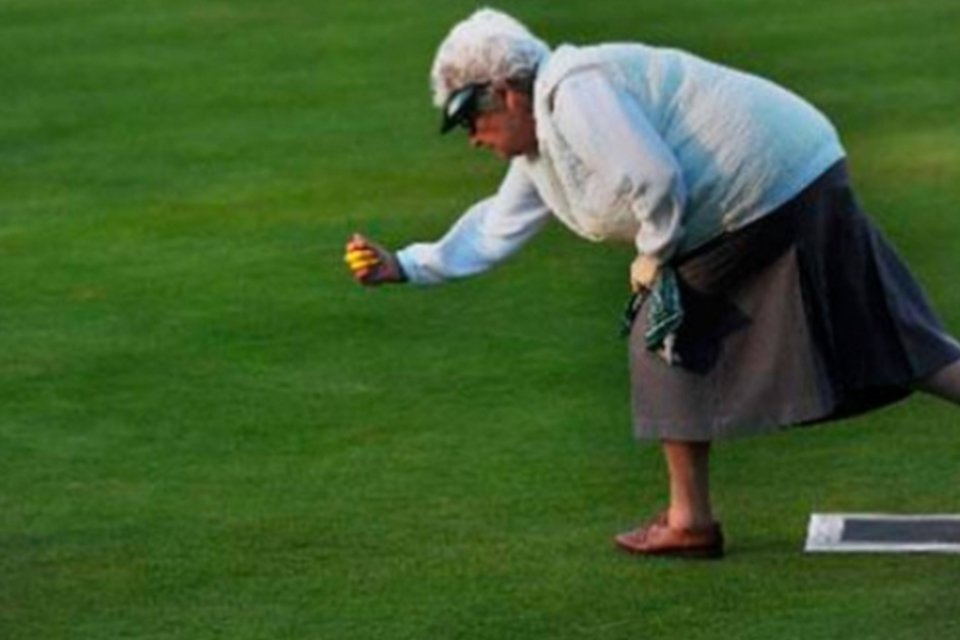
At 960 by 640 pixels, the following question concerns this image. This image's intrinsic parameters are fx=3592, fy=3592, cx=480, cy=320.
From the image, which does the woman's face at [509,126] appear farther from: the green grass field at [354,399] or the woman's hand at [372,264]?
the green grass field at [354,399]

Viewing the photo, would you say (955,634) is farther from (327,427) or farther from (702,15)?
(702,15)

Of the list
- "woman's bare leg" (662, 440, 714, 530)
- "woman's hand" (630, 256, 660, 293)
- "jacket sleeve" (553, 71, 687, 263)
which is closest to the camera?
"jacket sleeve" (553, 71, 687, 263)

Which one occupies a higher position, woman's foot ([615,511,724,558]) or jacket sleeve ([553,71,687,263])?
jacket sleeve ([553,71,687,263])

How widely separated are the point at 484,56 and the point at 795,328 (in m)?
1.02

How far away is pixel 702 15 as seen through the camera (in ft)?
65.6

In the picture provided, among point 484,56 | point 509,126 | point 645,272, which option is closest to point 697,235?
point 645,272

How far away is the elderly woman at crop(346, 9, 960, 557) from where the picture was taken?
8344 millimetres

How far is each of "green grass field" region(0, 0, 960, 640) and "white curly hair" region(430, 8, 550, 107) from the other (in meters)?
1.25

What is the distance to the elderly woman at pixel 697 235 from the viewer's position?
27.4 feet

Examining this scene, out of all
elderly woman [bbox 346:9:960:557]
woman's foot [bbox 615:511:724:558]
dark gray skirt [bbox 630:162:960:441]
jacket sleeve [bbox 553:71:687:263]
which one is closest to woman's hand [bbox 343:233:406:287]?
elderly woman [bbox 346:9:960:557]

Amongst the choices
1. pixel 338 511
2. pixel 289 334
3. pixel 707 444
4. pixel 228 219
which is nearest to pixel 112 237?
pixel 228 219

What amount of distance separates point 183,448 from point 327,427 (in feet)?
1.52

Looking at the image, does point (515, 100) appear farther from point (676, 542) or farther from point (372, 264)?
point (676, 542)

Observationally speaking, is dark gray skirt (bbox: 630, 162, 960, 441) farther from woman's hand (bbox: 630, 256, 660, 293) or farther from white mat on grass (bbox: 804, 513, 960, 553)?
white mat on grass (bbox: 804, 513, 960, 553)
